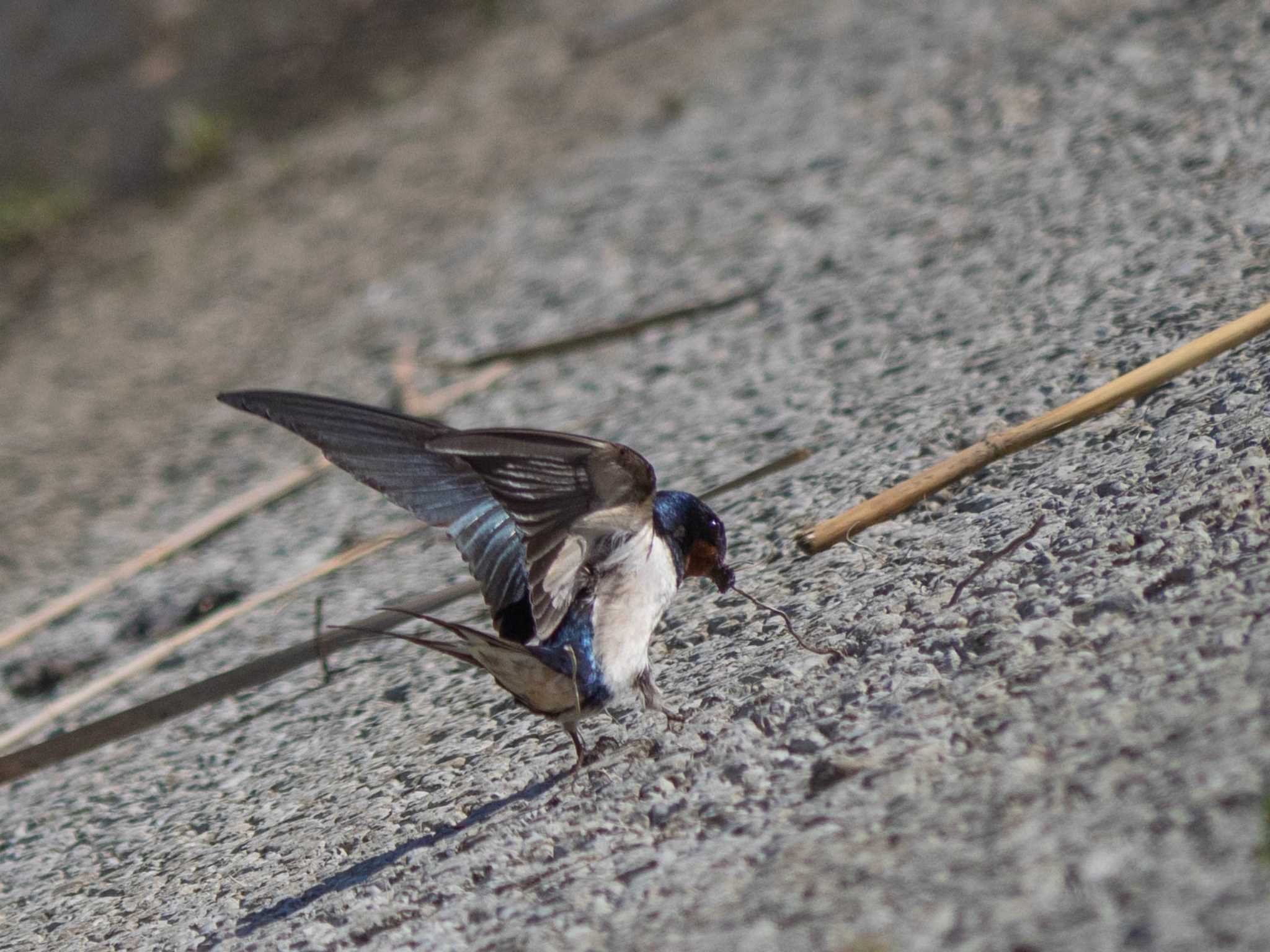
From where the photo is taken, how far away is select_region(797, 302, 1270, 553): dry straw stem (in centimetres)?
194

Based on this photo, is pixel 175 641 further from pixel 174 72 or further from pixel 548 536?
pixel 174 72

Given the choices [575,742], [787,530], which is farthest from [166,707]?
[787,530]

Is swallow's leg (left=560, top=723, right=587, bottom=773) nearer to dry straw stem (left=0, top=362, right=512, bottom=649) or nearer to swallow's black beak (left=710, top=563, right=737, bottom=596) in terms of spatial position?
swallow's black beak (left=710, top=563, right=737, bottom=596)

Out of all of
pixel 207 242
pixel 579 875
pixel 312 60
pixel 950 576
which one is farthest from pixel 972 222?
pixel 312 60

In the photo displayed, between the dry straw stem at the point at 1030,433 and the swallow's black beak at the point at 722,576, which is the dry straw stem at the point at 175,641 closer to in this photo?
the swallow's black beak at the point at 722,576

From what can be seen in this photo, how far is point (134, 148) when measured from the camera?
560 cm

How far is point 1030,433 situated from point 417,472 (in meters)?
0.89

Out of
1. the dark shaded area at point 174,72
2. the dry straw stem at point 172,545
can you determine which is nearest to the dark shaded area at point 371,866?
the dry straw stem at point 172,545

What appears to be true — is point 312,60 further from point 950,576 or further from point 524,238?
point 950,576

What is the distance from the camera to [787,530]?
215cm

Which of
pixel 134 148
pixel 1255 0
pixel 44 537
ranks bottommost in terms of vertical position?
pixel 44 537

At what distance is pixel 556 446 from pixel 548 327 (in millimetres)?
2027

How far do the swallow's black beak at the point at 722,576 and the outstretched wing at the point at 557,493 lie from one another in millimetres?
229

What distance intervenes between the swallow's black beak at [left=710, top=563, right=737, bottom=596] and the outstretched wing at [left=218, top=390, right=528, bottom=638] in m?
0.28
